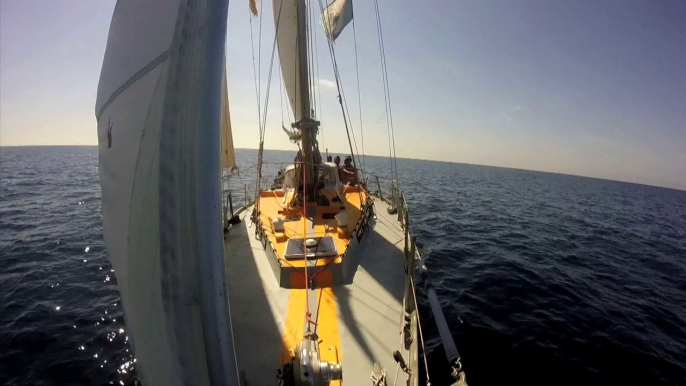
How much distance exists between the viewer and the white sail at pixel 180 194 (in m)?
1.43

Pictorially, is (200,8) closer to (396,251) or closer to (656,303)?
(396,251)

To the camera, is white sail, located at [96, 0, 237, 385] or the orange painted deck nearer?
white sail, located at [96, 0, 237, 385]

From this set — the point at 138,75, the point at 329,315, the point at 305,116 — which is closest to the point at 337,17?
the point at 305,116

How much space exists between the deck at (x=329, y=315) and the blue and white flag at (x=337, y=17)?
31.9 feet

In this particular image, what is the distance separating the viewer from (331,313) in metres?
6.32

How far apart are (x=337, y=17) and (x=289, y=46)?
3000 mm

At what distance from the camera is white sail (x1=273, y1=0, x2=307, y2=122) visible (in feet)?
37.1

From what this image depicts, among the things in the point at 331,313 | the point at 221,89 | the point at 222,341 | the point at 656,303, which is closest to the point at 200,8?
the point at 221,89

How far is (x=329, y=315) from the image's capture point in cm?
626

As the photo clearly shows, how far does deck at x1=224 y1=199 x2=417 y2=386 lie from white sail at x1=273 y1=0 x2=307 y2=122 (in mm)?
6392

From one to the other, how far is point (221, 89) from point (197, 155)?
361 mm

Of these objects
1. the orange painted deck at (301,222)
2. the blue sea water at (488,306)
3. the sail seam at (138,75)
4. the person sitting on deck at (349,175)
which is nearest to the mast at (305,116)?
the orange painted deck at (301,222)

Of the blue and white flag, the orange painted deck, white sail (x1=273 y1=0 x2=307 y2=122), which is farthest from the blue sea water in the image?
the blue and white flag

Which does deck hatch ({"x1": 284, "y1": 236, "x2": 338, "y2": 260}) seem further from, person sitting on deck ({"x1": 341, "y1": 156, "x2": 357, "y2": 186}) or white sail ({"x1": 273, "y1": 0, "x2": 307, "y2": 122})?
person sitting on deck ({"x1": 341, "y1": 156, "x2": 357, "y2": 186})
